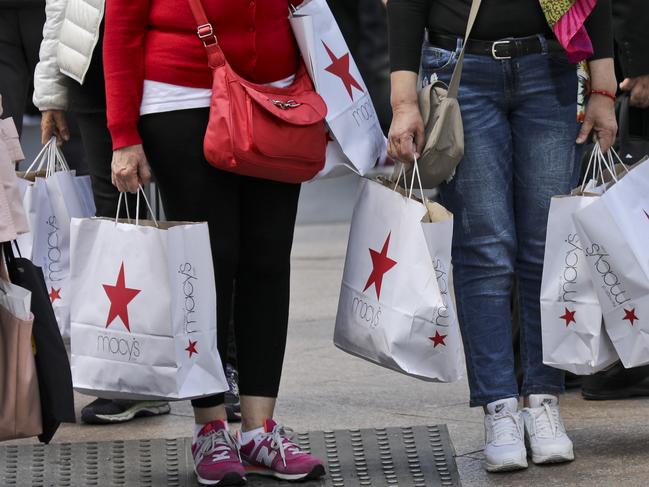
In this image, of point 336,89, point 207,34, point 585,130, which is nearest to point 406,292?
point 336,89

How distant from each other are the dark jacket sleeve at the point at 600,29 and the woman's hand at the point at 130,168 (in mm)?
1333

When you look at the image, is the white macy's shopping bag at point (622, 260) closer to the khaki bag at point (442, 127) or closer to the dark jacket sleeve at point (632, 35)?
the khaki bag at point (442, 127)

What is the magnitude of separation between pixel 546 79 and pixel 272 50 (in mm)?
785

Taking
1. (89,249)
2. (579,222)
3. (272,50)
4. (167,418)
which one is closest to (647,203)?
(579,222)

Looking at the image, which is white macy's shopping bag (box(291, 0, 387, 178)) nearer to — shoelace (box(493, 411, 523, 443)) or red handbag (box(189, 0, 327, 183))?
red handbag (box(189, 0, 327, 183))

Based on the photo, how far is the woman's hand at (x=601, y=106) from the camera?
4.16 m

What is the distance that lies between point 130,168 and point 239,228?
377 mm

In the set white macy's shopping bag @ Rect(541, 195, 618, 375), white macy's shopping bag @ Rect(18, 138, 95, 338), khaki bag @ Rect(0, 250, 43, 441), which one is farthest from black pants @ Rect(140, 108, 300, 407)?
white macy's shopping bag @ Rect(18, 138, 95, 338)

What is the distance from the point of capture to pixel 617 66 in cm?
512

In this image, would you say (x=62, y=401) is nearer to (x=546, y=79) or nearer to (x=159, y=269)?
(x=159, y=269)

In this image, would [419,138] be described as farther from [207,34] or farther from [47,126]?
[47,126]

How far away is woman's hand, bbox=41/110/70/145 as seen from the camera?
473cm

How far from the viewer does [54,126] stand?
479cm

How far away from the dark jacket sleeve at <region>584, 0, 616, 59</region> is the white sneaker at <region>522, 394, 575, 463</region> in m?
1.02
